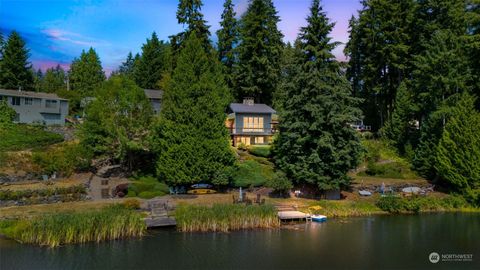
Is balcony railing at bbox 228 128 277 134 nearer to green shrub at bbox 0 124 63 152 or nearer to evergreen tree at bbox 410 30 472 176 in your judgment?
evergreen tree at bbox 410 30 472 176

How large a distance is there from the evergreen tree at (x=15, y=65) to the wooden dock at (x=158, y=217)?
194ft

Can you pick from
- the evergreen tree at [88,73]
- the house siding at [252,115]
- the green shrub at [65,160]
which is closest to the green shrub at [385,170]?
the house siding at [252,115]

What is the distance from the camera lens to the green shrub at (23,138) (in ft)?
167

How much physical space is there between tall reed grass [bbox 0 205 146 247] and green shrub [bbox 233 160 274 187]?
627 inches

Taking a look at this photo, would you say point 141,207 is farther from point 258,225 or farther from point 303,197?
point 303,197

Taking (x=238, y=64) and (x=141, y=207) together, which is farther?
(x=238, y=64)

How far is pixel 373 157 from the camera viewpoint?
56844 mm

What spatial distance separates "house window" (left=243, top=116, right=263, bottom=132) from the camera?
61.9 meters

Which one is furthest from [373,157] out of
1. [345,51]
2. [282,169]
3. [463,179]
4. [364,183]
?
[345,51]

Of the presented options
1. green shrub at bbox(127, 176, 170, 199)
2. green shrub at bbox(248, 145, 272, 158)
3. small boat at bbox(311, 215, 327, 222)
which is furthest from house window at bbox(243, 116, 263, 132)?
small boat at bbox(311, 215, 327, 222)

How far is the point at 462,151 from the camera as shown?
46500mm

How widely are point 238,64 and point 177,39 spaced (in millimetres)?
11201

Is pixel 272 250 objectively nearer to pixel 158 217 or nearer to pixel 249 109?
pixel 158 217

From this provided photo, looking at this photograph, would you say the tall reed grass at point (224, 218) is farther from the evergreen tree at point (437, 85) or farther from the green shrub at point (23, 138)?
the green shrub at point (23, 138)
